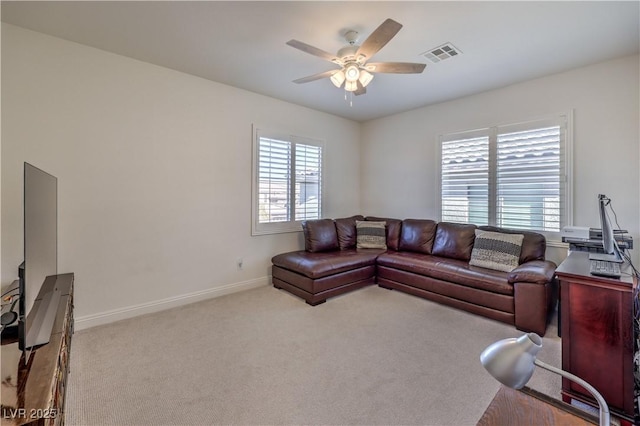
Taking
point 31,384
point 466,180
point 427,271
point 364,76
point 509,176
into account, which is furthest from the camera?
point 466,180

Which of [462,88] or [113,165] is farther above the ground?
[462,88]

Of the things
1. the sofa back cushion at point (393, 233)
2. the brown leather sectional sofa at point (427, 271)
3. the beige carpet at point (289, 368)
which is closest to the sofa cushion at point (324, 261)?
the brown leather sectional sofa at point (427, 271)

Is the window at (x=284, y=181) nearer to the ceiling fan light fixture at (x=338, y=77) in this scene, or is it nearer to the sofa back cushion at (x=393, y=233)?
the sofa back cushion at (x=393, y=233)

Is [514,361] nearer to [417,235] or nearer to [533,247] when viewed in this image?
[533,247]

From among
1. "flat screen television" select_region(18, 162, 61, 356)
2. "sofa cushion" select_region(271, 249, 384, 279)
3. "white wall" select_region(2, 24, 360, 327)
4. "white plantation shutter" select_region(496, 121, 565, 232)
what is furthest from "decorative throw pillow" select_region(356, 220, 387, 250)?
"flat screen television" select_region(18, 162, 61, 356)

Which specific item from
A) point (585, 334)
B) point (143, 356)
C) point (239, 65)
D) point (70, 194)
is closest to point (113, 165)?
point (70, 194)

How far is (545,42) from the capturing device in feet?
8.90

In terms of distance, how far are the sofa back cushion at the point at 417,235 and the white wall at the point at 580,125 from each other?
374 mm

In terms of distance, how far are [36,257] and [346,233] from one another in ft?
12.2

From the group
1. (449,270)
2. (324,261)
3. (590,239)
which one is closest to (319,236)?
(324,261)

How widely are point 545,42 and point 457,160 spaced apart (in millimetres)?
1823

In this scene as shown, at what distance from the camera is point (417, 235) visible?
437 centimetres

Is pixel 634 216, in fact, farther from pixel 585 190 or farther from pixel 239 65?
pixel 239 65

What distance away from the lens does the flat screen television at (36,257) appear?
1.30 m
